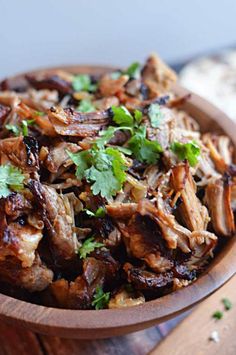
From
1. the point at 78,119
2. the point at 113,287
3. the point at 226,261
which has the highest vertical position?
the point at 78,119

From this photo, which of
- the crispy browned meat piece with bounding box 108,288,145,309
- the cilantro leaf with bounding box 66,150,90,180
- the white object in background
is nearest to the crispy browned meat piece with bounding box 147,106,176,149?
the cilantro leaf with bounding box 66,150,90,180

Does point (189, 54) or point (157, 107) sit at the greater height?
point (157, 107)

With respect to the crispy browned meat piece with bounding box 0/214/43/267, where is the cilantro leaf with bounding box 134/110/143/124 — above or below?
above

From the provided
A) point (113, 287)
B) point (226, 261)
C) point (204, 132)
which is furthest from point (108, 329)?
point (204, 132)

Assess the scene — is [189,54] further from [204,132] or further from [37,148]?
[37,148]

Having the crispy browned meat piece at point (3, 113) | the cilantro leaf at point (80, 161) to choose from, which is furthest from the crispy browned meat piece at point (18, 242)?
the crispy browned meat piece at point (3, 113)

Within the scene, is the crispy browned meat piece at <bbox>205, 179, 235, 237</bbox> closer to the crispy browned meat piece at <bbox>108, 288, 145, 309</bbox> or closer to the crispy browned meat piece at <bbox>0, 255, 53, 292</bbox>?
the crispy browned meat piece at <bbox>108, 288, 145, 309</bbox>
